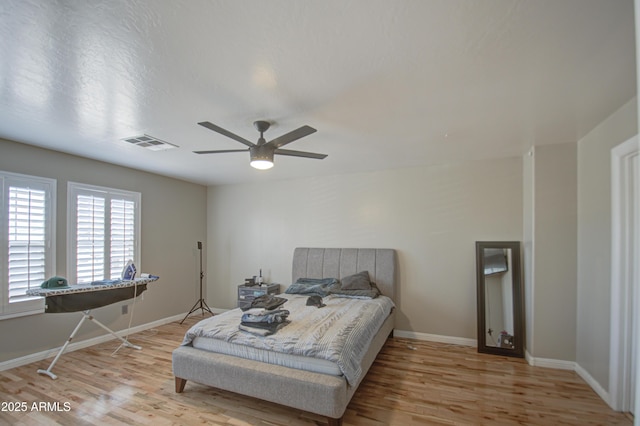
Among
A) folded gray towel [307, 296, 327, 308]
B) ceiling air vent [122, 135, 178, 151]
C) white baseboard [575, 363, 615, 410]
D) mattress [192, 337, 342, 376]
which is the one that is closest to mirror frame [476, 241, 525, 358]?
white baseboard [575, 363, 615, 410]

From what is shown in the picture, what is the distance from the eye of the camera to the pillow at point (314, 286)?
13.7 ft

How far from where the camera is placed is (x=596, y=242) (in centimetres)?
283

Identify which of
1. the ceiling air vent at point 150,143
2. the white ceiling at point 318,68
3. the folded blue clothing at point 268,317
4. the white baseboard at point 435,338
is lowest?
the white baseboard at point 435,338

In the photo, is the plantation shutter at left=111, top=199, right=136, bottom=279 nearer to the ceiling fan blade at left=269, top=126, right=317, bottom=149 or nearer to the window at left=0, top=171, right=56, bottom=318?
the window at left=0, top=171, right=56, bottom=318

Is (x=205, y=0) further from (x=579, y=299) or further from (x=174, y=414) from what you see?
(x=579, y=299)

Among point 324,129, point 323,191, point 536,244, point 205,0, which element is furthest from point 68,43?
point 536,244

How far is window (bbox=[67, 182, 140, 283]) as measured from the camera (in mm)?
3768

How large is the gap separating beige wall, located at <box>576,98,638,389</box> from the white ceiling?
199 millimetres

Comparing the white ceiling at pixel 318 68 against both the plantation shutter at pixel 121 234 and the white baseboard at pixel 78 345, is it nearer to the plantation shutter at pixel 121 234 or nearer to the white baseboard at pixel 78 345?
the plantation shutter at pixel 121 234

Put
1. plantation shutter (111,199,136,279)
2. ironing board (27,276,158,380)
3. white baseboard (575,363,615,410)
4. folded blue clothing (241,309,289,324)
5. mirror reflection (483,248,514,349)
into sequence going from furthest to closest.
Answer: plantation shutter (111,199,136,279) < mirror reflection (483,248,514,349) < ironing board (27,276,158,380) < folded blue clothing (241,309,289,324) < white baseboard (575,363,615,410)

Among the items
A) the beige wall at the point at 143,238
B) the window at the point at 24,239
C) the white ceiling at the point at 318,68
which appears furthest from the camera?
the beige wall at the point at 143,238

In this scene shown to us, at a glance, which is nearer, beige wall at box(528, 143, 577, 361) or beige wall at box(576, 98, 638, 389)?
beige wall at box(576, 98, 638, 389)

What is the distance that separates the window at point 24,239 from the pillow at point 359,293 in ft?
11.8

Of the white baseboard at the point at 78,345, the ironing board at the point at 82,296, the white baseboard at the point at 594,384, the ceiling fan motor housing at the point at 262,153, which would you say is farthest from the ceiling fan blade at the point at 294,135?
the white baseboard at the point at 78,345
